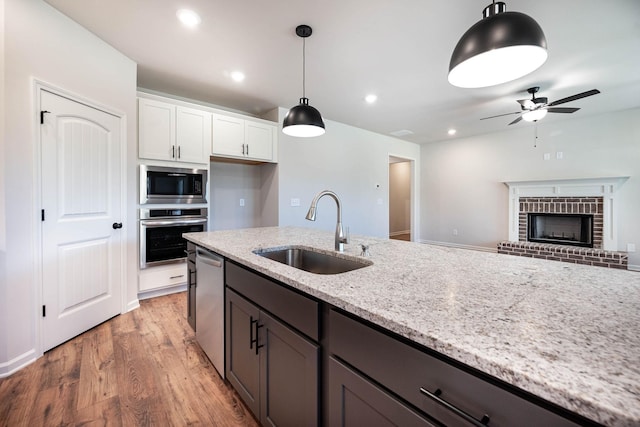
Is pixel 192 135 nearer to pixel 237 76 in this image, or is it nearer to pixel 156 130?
pixel 156 130

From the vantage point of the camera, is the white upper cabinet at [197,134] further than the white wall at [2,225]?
Yes

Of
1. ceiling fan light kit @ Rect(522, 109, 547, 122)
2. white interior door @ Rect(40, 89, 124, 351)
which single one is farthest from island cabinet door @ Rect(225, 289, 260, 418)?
ceiling fan light kit @ Rect(522, 109, 547, 122)

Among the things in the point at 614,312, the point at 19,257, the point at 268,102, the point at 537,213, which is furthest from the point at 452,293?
the point at 537,213

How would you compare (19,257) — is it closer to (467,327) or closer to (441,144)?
(467,327)

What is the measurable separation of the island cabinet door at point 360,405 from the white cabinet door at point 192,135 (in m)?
3.17

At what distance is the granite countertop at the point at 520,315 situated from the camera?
0.45 meters

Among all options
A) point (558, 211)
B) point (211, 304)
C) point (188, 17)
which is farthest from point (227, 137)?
point (558, 211)

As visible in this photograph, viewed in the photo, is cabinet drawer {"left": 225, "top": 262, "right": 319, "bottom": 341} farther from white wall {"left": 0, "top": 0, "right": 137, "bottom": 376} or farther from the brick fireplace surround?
the brick fireplace surround

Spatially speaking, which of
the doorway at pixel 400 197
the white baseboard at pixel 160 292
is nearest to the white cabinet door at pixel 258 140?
the white baseboard at pixel 160 292

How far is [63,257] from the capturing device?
2201 millimetres

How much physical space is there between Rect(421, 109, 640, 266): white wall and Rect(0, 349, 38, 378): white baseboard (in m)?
6.94

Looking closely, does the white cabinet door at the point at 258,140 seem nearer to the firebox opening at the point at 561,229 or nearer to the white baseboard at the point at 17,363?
the white baseboard at the point at 17,363

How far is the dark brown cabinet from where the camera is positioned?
100cm

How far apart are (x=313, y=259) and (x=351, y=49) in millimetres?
2110
